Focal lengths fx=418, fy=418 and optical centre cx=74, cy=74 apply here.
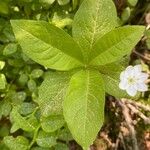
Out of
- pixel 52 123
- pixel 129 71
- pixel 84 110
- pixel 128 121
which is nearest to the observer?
pixel 84 110

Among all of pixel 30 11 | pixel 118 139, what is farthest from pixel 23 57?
pixel 118 139

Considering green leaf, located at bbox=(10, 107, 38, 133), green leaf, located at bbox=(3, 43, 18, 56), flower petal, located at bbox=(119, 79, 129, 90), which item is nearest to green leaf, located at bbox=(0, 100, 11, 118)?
green leaf, located at bbox=(10, 107, 38, 133)

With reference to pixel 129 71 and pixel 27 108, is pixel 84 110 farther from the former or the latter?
pixel 27 108

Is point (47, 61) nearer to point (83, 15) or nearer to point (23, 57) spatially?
point (83, 15)

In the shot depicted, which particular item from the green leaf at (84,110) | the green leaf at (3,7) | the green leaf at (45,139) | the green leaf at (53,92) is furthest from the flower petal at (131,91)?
the green leaf at (3,7)

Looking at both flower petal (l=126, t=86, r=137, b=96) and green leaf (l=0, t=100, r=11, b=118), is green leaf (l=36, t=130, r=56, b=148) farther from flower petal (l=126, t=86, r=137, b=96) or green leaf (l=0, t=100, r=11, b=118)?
flower petal (l=126, t=86, r=137, b=96)

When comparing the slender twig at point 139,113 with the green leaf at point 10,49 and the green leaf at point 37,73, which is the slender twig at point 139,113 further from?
the green leaf at point 10,49

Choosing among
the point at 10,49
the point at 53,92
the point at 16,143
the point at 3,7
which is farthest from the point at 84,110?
the point at 3,7
